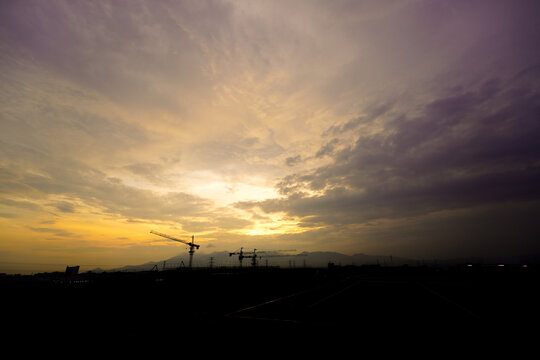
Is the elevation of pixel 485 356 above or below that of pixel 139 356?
below

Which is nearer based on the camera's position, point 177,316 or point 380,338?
point 380,338

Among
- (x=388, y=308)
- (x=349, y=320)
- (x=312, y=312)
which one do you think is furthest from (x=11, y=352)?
(x=388, y=308)

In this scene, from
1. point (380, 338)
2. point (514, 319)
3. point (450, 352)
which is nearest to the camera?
point (450, 352)

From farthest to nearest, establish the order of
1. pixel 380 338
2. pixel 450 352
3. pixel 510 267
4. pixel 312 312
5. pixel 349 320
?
1. pixel 510 267
2. pixel 312 312
3. pixel 349 320
4. pixel 380 338
5. pixel 450 352

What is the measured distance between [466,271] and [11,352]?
7484 cm

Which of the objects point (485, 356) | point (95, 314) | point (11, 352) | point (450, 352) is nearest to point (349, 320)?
point (450, 352)

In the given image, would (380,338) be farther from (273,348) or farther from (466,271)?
(466,271)

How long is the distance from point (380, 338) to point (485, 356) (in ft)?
9.30

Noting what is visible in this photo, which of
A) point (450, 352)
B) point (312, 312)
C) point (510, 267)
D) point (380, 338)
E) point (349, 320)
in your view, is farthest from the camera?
point (510, 267)

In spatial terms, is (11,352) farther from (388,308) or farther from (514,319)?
(514,319)

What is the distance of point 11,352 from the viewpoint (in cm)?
726

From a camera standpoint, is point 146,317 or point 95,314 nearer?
point 146,317

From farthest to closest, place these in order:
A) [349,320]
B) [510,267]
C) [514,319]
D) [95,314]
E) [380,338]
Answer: [510,267], [95,314], [514,319], [349,320], [380,338]

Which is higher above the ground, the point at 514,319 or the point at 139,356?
the point at 139,356
